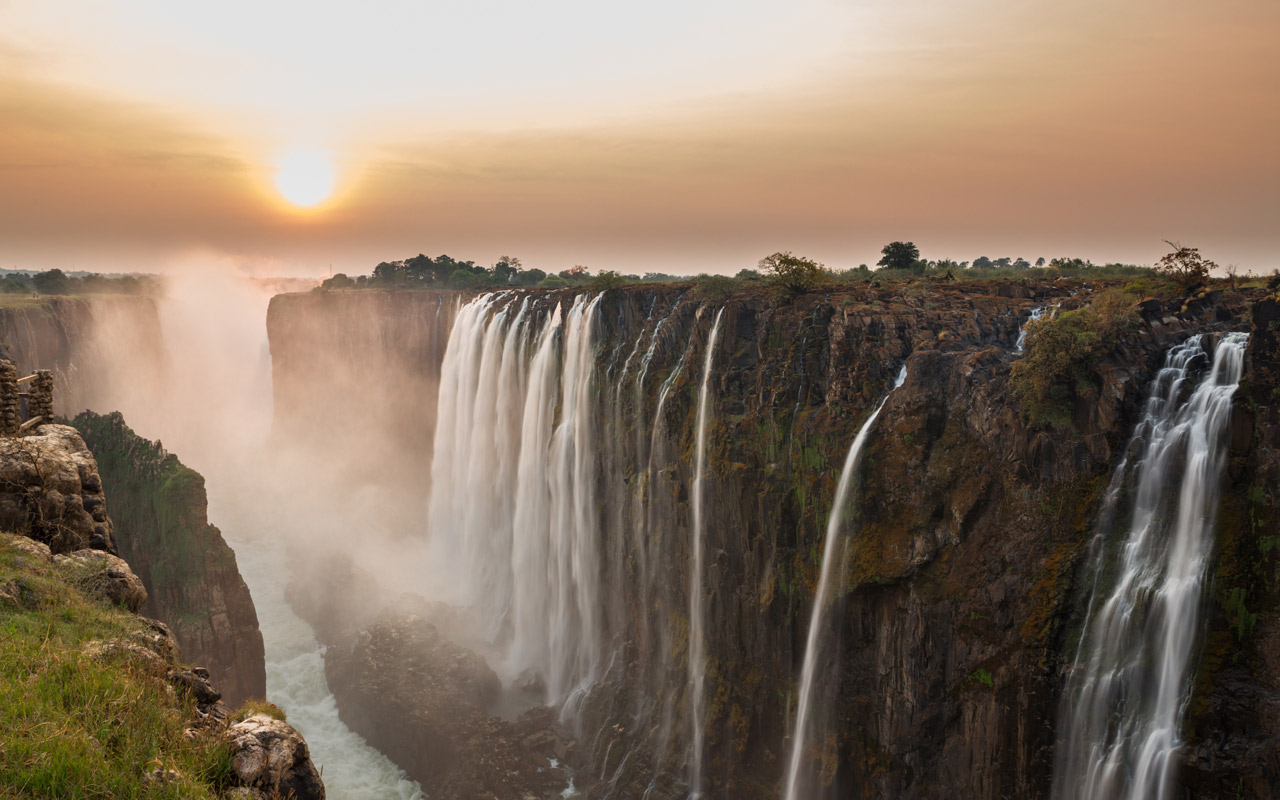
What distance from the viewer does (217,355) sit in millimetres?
81062

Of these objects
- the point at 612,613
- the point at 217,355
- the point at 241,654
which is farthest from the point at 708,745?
the point at 217,355

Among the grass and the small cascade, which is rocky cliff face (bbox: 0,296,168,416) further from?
the small cascade

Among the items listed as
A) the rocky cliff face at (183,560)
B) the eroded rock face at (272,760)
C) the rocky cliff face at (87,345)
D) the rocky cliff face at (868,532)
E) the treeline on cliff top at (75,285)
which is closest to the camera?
the eroded rock face at (272,760)

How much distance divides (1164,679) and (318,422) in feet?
208

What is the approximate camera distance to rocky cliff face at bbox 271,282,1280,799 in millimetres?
16109

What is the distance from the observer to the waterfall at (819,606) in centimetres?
2050

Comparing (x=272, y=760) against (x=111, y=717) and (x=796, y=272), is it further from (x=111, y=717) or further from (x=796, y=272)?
(x=796, y=272)

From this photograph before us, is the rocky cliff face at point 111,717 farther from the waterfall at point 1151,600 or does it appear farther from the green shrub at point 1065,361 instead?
the green shrub at point 1065,361

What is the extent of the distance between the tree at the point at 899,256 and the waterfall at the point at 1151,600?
21996 millimetres

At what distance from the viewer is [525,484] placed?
37.6 m

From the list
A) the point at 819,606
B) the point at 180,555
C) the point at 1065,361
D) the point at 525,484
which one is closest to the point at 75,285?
the point at 180,555

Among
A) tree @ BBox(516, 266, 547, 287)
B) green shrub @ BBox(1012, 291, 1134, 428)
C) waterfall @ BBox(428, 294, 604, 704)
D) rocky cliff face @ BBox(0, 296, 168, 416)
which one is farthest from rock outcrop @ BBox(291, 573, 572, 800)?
tree @ BBox(516, 266, 547, 287)

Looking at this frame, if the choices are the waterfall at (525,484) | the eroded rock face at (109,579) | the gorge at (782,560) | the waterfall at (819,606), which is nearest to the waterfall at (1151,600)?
the gorge at (782,560)

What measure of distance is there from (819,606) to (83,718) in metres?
17.9
